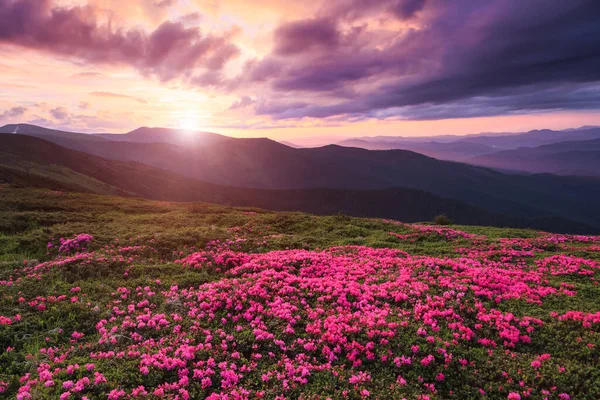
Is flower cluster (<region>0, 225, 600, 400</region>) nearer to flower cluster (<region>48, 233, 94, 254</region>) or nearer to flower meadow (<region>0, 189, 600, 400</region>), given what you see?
flower meadow (<region>0, 189, 600, 400</region>)

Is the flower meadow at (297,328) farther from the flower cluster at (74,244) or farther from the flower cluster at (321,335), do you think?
the flower cluster at (74,244)

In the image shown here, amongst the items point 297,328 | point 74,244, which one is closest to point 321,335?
point 297,328

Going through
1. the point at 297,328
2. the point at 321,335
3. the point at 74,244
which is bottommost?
the point at 297,328

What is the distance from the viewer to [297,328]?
1120 centimetres

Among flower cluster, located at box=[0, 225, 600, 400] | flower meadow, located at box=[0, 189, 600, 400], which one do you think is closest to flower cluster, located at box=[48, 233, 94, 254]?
flower meadow, located at box=[0, 189, 600, 400]

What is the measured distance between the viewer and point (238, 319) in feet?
38.2

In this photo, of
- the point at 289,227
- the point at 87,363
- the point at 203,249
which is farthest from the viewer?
the point at 289,227

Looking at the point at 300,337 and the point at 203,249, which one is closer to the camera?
the point at 300,337

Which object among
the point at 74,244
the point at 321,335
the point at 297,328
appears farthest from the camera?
the point at 74,244

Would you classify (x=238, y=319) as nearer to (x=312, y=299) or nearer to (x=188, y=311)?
(x=188, y=311)

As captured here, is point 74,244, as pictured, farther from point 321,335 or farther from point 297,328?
point 321,335

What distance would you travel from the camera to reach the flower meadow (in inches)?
325

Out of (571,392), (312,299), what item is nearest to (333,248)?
(312,299)

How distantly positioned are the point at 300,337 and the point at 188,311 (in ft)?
15.8
